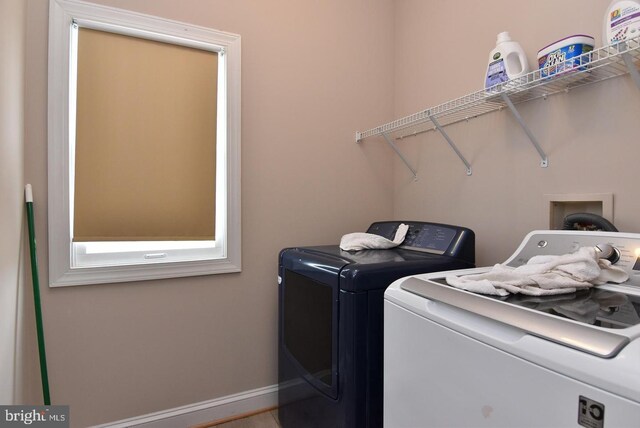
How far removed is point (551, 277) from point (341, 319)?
2.30 feet

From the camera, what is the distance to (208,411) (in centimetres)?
183

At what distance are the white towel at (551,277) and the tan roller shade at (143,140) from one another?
140cm

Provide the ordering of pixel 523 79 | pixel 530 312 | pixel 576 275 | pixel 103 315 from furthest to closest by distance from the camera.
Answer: pixel 103 315 < pixel 523 79 < pixel 576 275 < pixel 530 312

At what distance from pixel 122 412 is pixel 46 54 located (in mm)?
1712

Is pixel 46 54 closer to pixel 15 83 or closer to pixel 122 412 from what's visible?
pixel 15 83

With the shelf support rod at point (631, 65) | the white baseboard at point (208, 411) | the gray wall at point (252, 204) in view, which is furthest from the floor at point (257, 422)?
the shelf support rod at point (631, 65)

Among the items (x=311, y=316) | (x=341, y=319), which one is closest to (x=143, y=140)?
(x=311, y=316)

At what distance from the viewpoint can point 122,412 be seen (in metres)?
1.66

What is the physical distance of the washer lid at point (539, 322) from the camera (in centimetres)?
54

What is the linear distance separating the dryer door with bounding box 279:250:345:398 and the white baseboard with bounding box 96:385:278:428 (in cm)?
39

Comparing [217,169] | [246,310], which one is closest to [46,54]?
[217,169]

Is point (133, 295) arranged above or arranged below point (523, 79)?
below

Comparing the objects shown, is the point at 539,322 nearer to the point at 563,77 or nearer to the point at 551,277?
the point at 551,277

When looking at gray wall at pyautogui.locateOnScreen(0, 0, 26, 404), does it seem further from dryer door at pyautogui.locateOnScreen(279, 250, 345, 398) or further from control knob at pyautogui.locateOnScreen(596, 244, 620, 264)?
control knob at pyautogui.locateOnScreen(596, 244, 620, 264)
